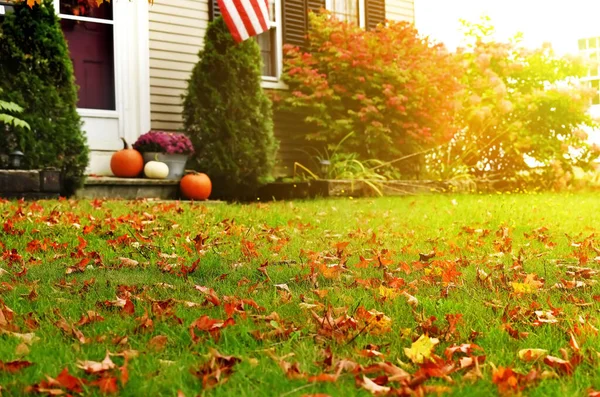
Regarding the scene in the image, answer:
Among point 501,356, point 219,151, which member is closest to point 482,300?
point 501,356

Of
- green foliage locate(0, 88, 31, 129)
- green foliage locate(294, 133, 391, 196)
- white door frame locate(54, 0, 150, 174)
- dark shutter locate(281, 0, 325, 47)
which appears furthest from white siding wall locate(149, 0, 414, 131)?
green foliage locate(0, 88, 31, 129)

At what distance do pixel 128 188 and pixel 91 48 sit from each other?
6.76ft

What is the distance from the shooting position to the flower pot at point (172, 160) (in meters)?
9.56

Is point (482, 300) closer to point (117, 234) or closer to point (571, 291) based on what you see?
point (571, 291)

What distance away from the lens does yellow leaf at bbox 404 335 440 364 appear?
254 cm

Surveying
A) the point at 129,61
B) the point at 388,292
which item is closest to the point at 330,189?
the point at 129,61

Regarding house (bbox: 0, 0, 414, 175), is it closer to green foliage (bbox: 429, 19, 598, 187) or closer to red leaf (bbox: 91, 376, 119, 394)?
green foliage (bbox: 429, 19, 598, 187)

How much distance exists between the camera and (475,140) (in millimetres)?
A: 13156

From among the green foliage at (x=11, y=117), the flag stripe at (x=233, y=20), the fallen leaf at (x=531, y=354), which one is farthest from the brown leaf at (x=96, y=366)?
the flag stripe at (x=233, y=20)

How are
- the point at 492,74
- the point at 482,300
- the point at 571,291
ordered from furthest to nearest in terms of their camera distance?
the point at 492,74
the point at 571,291
the point at 482,300

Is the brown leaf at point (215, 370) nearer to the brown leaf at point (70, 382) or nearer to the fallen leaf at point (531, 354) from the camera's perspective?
the brown leaf at point (70, 382)

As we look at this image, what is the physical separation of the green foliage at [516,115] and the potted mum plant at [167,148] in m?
4.60

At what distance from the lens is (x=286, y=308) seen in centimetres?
323

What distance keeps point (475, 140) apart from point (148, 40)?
5.91 metres
